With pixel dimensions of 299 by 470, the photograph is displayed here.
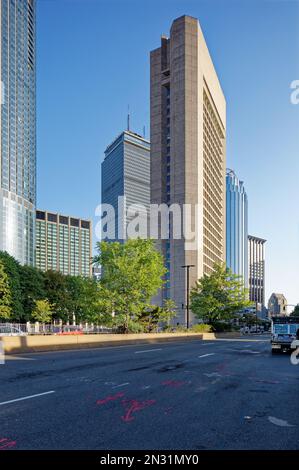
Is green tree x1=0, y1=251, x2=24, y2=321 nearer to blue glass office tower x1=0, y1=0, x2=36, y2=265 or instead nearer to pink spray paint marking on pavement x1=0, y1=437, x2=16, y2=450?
pink spray paint marking on pavement x1=0, y1=437, x2=16, y2=450

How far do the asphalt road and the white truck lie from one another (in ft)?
38.7

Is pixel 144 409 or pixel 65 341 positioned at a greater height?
pixel 144 409

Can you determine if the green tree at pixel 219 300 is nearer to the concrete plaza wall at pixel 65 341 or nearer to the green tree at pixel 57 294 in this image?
the concrete plaza wall at pixel 65 341

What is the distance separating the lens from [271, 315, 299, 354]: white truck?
84.3ft

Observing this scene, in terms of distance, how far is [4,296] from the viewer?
6869cm

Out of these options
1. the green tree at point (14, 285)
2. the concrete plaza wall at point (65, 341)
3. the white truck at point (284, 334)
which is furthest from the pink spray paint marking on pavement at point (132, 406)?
the green tree at point (14, 285)

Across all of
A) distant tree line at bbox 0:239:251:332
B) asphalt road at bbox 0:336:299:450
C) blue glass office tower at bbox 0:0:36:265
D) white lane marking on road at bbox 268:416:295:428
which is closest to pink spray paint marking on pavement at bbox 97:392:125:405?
asphalt road at bbox 0:336:299:450

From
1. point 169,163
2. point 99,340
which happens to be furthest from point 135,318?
point 169,163

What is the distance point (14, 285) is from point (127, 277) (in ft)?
137

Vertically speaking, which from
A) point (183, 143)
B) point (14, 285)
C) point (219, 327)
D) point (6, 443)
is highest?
point (183, 143)

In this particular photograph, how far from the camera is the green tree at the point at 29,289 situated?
80.6 meters

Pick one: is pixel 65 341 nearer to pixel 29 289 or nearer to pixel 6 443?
pixel 6 443

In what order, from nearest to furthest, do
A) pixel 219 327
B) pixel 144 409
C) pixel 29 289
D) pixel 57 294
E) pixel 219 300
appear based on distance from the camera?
pixel 144 409 → pixel 219 327 → pixel 219 300 → pixel 29 289 → pixel 57 294

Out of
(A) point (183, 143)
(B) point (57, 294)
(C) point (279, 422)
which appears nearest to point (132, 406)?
(C) point (279, 422)
